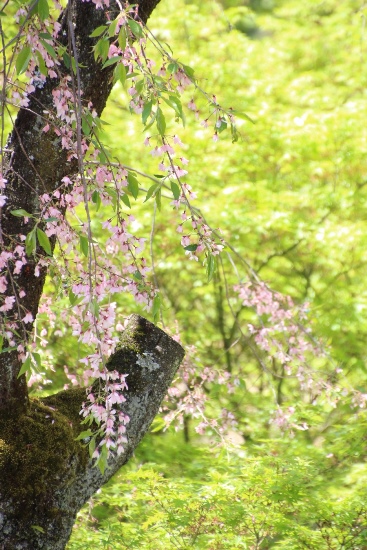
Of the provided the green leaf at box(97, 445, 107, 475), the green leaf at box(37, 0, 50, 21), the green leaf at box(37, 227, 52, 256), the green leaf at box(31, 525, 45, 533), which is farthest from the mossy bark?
the green leaf at box(37, 0, 50, 21)

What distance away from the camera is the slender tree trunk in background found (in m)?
2.44

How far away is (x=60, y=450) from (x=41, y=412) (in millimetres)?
237

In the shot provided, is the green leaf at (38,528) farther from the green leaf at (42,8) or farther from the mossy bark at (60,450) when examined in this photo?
the green leaf at (42,8)

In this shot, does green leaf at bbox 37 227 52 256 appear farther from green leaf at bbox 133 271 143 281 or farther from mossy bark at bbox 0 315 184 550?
mossy bark at bbox 0 315 184 550

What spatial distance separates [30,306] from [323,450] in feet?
7.96

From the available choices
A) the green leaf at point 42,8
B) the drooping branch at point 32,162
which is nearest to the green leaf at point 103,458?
the drooping branch at point 32,162

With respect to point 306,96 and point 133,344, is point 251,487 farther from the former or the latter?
point 306,96

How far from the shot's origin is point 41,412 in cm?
276

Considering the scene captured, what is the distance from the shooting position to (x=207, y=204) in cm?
604

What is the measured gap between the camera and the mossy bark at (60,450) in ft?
7.96

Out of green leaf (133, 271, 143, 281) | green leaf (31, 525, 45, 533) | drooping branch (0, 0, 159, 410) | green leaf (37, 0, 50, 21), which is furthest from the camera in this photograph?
drooping branch (0, 0, 159, 410)

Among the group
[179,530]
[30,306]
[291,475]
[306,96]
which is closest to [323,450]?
[291,475]

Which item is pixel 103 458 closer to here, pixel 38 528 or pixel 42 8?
pixel 38 528

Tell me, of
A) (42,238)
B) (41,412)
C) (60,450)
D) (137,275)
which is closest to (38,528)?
(60,450)
